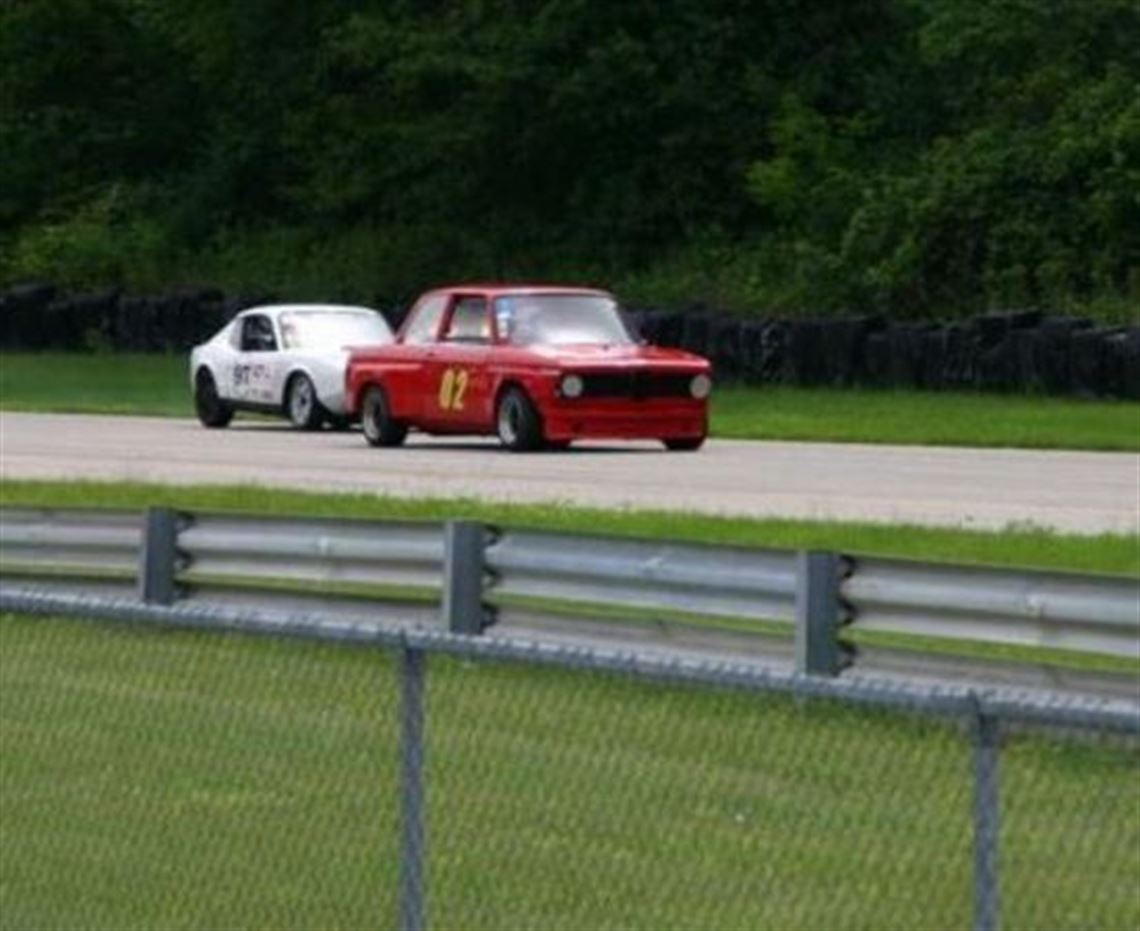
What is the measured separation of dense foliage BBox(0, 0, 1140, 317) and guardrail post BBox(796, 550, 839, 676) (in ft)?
101

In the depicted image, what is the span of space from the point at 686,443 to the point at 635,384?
93 centimetres

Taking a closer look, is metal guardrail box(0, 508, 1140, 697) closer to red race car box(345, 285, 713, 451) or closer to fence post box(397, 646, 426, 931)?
fence post box(397, 646, 426, 931)

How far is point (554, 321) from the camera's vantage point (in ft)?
111

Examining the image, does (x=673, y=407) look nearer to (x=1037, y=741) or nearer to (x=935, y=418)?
(x=935, y=418)

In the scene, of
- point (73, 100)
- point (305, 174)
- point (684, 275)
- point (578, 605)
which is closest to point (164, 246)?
point (305, 174)

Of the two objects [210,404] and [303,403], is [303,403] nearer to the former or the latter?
[303,403]

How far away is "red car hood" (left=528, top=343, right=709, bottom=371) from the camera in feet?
107

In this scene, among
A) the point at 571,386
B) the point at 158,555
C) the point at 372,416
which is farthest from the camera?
the point at 372,416

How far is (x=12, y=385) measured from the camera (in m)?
49.7

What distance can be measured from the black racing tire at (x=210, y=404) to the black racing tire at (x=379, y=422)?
5.13 meters

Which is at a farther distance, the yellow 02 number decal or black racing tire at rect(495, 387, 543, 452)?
the yellow 02 number decal

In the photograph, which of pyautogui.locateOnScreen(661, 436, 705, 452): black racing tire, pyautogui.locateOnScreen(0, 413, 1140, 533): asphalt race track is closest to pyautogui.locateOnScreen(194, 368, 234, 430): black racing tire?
pyautogui.locateOnScreen(0, 413, 1140, 533): asphalt race track

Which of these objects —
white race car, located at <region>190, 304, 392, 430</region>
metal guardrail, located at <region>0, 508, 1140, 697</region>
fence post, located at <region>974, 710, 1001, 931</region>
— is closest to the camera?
fence post, located at <region>974, 710, 1001, 931</region>

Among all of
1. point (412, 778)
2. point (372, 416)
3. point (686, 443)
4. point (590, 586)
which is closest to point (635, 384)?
point (686, 443)
